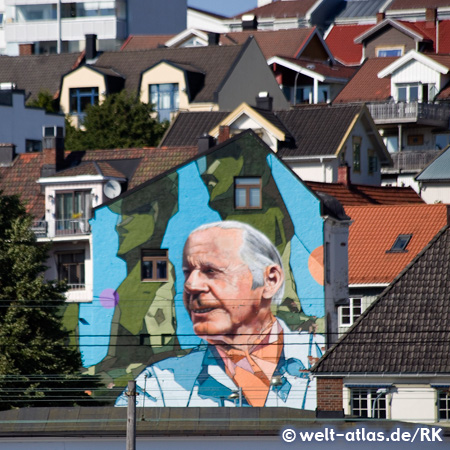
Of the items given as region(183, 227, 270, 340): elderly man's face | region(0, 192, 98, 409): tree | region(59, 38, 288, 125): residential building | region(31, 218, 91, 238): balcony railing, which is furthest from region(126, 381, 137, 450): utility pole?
region(59, 38, 288, 125): residential building

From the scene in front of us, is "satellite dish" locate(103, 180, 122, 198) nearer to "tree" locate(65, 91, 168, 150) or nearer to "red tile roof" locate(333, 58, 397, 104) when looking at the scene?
"tree" locate(65, 91, 168, 150)

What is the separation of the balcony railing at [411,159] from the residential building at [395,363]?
33.5 metres

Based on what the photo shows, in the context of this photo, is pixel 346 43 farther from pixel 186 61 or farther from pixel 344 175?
pixel 344 175

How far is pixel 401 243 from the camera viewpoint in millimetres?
63406

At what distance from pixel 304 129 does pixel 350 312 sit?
12639 mm

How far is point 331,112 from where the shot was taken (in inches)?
2849

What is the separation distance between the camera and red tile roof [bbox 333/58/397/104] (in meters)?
87.2

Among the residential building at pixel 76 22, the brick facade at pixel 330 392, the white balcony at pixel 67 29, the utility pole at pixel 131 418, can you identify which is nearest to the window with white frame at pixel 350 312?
the brick facade at pixel 330 392

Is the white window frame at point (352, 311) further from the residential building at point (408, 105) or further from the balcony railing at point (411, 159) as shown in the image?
the balcony railing at point (411, 159)

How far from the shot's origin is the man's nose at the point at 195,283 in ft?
187

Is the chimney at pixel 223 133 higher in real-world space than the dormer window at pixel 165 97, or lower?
lower

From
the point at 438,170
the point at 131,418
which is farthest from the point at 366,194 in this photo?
the point at 131,418

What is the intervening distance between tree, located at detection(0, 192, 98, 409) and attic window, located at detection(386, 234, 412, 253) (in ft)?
52.6

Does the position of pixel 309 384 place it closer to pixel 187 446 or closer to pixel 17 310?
pixel 17 310
